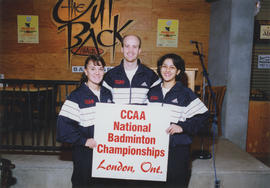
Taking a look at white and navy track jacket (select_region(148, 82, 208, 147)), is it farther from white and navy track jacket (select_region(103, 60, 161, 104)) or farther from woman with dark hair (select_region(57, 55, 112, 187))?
woman with dark hair (select_region(57, 55, 112, 187))

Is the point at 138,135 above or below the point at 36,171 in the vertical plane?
above

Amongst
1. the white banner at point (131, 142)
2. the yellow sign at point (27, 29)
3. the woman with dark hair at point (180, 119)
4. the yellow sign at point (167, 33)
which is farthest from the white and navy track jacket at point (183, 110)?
the yellow sign at point (27, 29)

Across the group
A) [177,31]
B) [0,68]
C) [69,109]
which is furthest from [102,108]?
[0,68]

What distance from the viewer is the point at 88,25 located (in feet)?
16.4

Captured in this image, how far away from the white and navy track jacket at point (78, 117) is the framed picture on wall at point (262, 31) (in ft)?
14.1

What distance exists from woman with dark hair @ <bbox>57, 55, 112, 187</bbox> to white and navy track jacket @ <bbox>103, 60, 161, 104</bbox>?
0.50 feet

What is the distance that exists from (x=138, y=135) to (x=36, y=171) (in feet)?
5.35

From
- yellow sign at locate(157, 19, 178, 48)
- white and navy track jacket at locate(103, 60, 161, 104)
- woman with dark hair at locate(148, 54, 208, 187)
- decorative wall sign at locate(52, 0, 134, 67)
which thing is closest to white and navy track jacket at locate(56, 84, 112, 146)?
white and navy track jacket at locate(103, 60, 161, 104)

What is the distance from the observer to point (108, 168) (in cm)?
182

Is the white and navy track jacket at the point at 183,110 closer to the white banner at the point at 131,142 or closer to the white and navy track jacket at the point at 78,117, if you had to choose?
the white banner at the point at 131,142

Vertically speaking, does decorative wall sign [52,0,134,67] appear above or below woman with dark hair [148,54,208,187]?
above

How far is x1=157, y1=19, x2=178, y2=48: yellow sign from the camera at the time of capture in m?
5.04

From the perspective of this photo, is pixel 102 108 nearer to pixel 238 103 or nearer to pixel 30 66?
pixel 238 103

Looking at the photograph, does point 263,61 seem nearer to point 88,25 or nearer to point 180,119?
point 180,119
